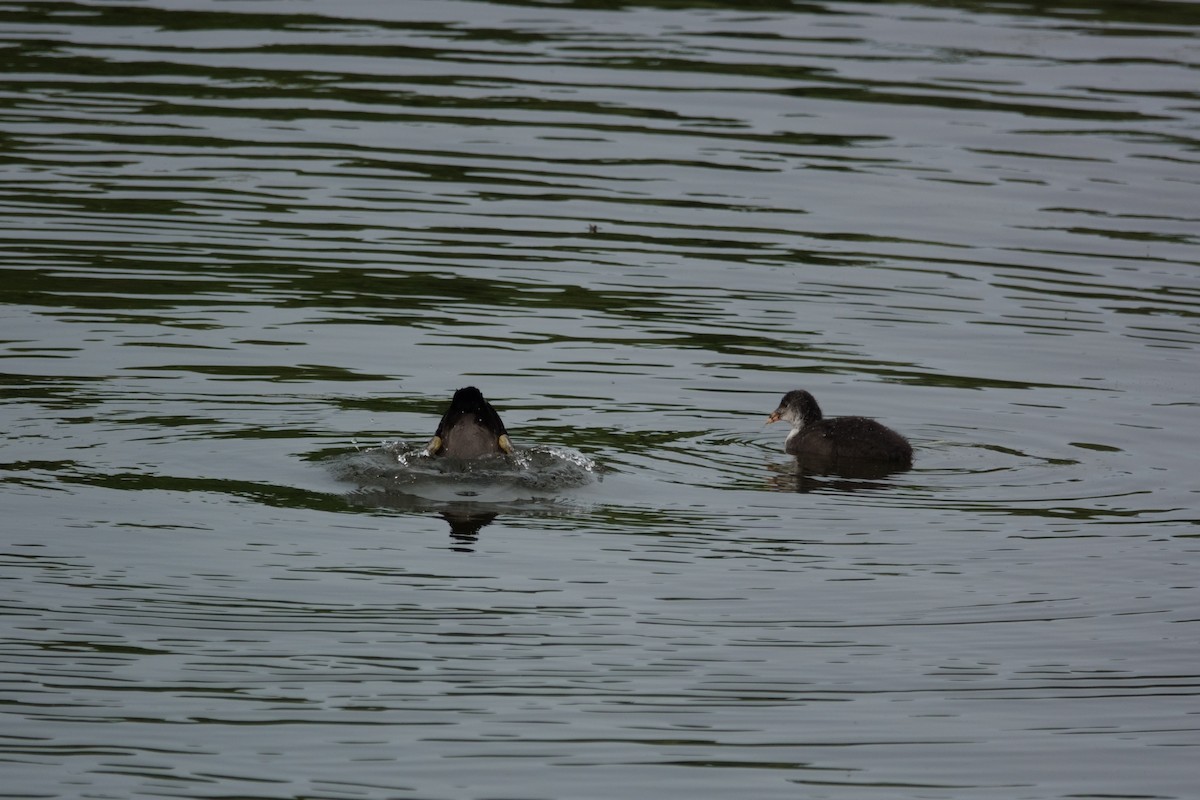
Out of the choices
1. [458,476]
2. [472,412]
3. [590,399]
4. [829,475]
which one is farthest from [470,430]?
[829,475]

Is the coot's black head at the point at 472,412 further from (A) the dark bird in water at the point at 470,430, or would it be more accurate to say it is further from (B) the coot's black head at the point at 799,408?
(B) the coot's black head at the point at 799,408

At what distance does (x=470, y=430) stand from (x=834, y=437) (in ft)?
8.10

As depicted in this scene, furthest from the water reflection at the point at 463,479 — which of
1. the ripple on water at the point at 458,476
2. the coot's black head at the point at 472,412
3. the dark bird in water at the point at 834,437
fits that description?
the dark bird in water at the point at 834,437

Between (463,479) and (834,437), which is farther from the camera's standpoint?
(834,437)

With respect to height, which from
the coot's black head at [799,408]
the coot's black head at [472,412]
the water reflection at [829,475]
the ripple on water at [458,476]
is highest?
the coot's black head at [472,412]

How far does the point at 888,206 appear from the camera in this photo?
64.0 ft

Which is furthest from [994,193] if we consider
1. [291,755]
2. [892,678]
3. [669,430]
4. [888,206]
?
[291,755]

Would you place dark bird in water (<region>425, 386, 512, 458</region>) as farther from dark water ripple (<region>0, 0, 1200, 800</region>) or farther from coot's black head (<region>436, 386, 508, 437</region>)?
dark water ripple (<region>0, 0, 1200, 800</region>)

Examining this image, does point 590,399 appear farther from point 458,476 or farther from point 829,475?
point 458,476

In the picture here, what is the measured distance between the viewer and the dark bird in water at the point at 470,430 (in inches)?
466

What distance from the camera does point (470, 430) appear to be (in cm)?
1188

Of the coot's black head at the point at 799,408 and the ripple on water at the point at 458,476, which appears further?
the coot's black head at the point at 799,408

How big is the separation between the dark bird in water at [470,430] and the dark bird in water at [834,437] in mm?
2081

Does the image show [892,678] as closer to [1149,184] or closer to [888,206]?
[888,206]
